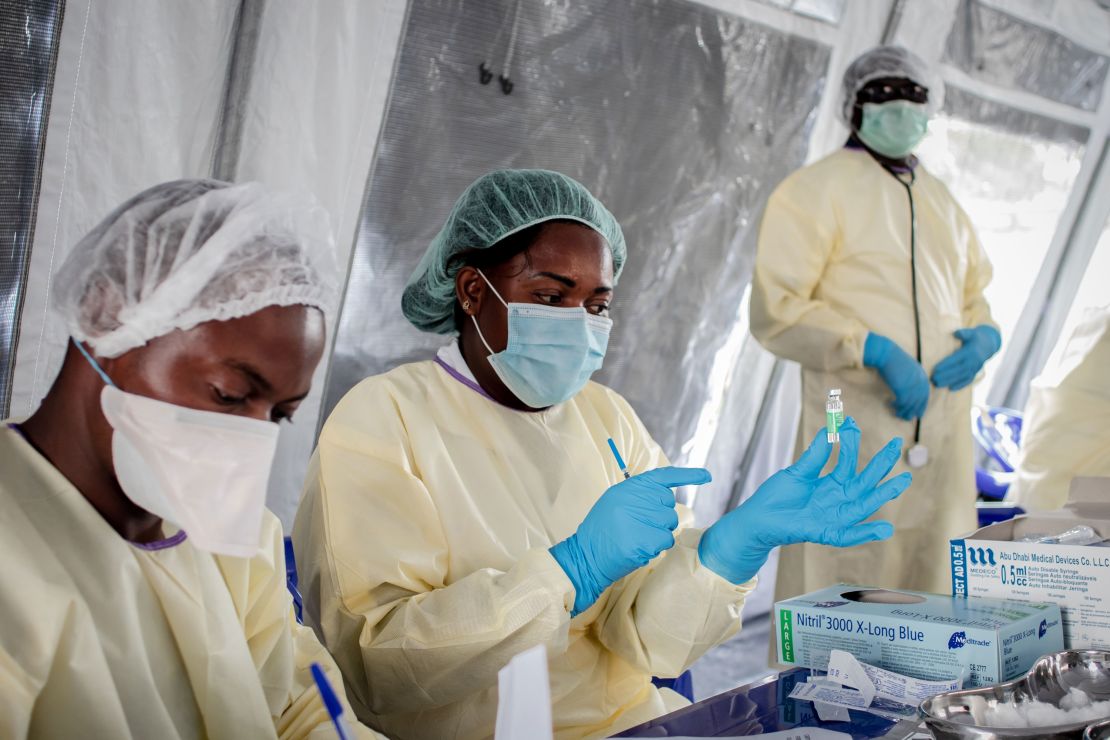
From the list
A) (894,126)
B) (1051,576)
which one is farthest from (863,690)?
(894,126)

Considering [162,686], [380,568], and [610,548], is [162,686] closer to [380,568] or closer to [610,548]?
[380,568]

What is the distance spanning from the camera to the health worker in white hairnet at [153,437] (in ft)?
3.44

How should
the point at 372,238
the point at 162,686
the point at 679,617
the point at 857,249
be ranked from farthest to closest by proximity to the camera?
the point at 857,249 → the point at 372,238 → the point at 679,617 → the point at 162,686

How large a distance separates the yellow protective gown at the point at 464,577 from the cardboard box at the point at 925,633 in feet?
0.52

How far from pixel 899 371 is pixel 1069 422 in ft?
1.61

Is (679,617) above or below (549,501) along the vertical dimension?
below

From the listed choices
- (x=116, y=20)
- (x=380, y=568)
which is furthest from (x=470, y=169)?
(x=380, y=568)

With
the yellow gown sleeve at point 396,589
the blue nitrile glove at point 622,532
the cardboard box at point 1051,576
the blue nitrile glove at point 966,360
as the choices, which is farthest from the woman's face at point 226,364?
the blue nitrile glove at point 966,360

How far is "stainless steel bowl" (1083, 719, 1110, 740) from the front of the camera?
44.1 inches

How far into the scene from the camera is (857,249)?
2930mm

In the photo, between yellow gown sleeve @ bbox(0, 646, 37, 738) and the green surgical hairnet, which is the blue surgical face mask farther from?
yellow gown sleeve @ bbox(0, 646, 37, 738)

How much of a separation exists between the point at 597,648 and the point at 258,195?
1.03m

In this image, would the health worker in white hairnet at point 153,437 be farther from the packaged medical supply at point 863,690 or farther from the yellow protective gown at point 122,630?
the packaged medical supply at point 863,690

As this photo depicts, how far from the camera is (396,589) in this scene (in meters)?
1.55
